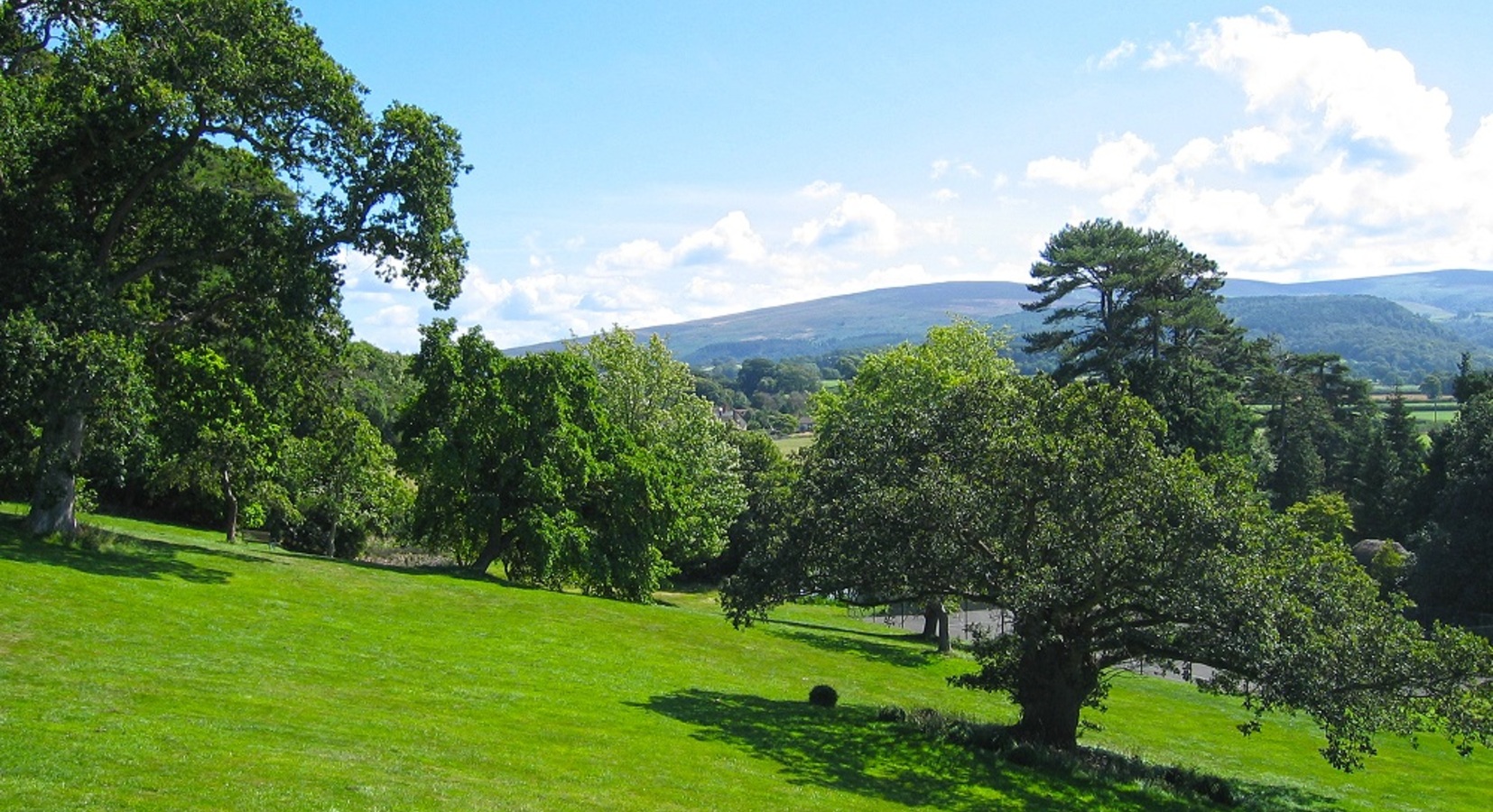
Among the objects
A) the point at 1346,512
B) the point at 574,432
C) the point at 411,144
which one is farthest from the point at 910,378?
the point at 1346,512

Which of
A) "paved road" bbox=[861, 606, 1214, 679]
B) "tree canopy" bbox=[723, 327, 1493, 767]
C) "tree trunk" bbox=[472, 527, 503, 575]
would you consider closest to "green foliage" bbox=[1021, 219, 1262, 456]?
"paved road" bbox=[861, 606, 1214, 679]

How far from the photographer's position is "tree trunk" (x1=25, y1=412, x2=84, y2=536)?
30.2m

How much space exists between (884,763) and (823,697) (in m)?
5.93

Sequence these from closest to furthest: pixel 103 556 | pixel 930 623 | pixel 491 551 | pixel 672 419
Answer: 1. pixel 103 556
2. pixel 491 551
3. pixel 930 623
4. pixel 672 419

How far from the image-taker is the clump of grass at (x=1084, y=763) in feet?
86.5

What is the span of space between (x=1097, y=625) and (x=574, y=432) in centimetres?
2719

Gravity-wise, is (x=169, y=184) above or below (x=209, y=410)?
above

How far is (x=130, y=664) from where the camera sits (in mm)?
20531

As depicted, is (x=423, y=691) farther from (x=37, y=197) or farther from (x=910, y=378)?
(x=910, y=378)

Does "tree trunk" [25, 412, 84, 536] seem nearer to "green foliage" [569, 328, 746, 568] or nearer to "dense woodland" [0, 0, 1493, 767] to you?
"dense woodland" [0, 0, 1493, 767]

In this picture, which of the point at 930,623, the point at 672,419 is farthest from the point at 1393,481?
the point at 672,419

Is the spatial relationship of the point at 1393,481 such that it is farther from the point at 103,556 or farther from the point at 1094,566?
the point at 103,556

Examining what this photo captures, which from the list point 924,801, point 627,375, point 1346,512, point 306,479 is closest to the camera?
point 924,801

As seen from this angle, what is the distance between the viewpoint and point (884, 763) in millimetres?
25016
